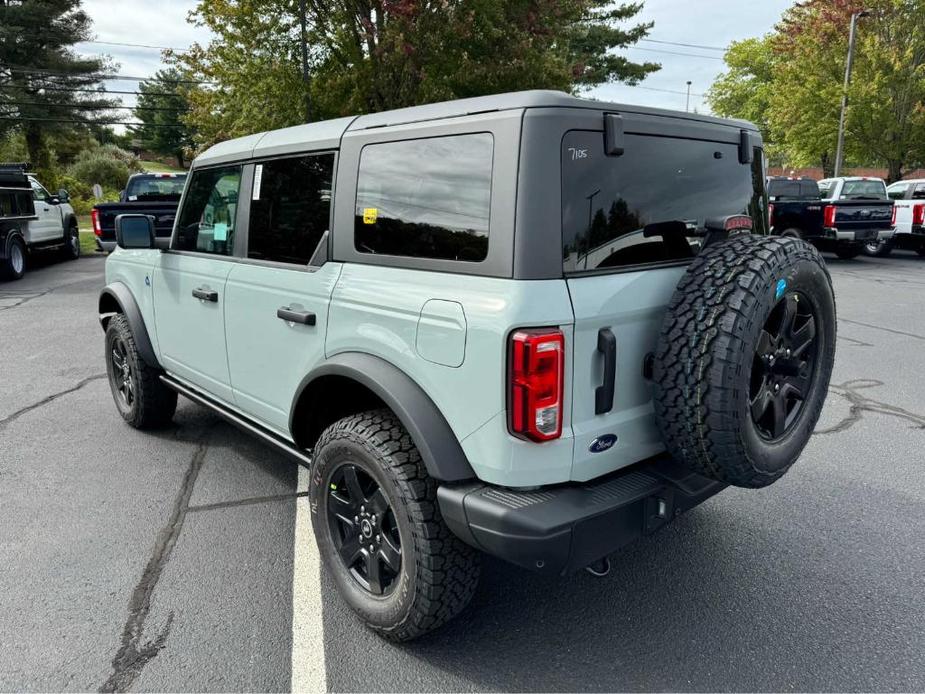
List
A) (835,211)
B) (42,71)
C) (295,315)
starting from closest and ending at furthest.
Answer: (295,315), (835,211), (42,71)

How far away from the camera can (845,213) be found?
15164 millimetres

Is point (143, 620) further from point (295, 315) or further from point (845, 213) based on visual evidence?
point (845, 213)

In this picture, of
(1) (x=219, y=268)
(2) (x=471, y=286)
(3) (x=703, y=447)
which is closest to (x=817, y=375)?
(3) (x=703, y=447)

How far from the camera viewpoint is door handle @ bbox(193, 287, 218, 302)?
3.53 meters

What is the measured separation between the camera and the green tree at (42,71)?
3319cm

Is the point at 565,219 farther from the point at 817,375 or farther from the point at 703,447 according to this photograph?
the point at 817,375

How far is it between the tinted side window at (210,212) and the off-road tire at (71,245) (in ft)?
49.6

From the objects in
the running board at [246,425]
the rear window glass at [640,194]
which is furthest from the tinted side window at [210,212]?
the rear window glass at [640,194]

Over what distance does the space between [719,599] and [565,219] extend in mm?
1782

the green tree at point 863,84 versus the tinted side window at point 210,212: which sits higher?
the green tree at point 863,84

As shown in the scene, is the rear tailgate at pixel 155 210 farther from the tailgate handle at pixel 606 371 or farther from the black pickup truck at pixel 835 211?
the black pickup truck at pixel 835 211

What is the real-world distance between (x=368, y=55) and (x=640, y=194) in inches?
682

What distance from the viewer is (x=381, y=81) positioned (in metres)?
16.8

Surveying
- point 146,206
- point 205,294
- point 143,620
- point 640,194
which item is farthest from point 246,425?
point 146,206
